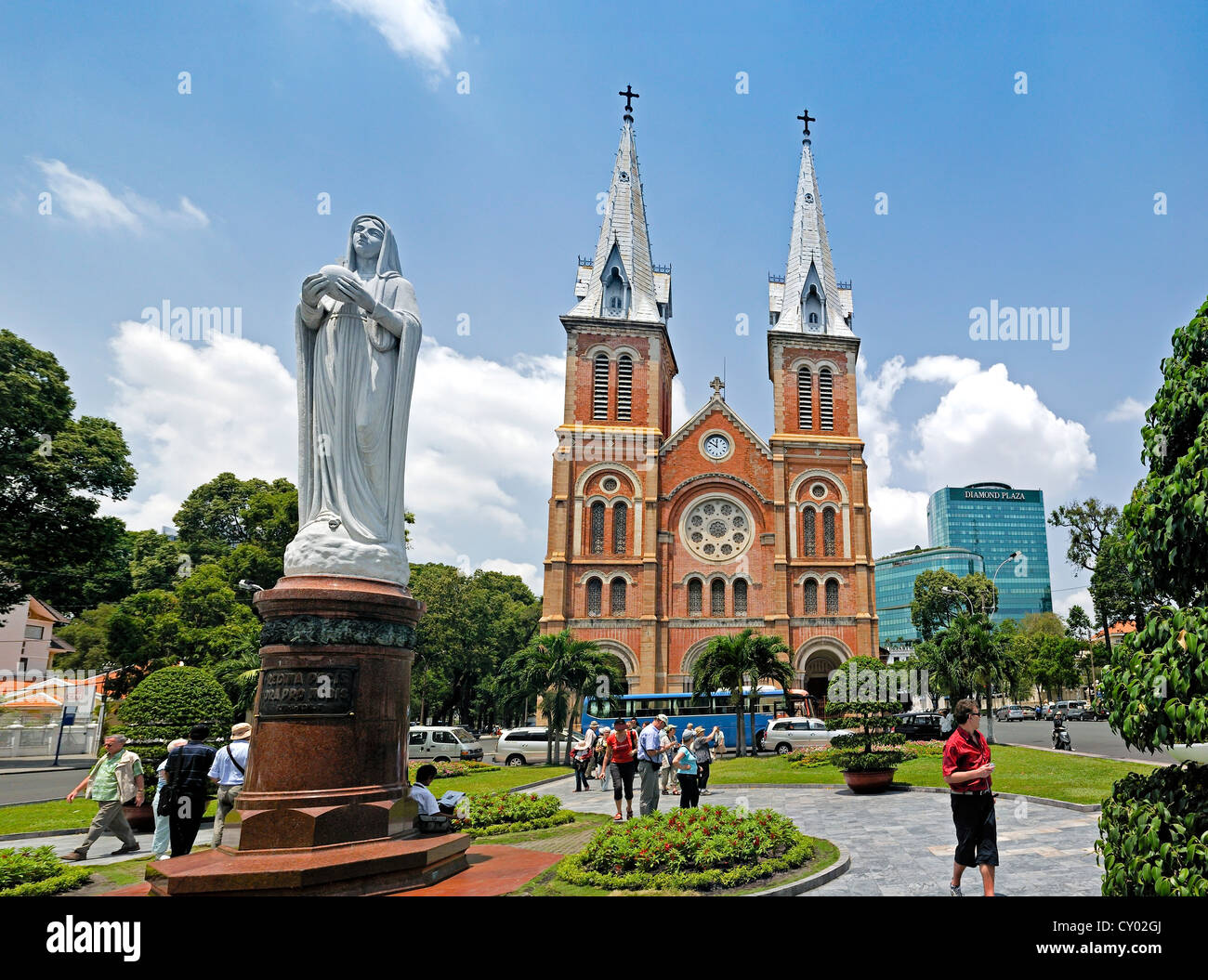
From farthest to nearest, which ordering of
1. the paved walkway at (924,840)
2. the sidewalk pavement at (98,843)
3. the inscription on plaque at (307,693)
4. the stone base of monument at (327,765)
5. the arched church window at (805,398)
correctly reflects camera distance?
the arched church window at (805,398)
the sidewalk pavement at (98,843)
the paved walkway at (924,840)
the inscription on plaque at (307,693)
the stone base of monument at (327,765)

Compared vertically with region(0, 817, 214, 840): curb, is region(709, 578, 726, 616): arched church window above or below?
above

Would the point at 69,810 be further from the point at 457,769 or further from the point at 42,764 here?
the point at 42,764

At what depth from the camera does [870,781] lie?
1466cm

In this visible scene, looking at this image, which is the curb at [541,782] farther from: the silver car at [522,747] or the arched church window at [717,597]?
the arched church window at [717,597]

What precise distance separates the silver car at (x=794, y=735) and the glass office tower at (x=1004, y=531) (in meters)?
107

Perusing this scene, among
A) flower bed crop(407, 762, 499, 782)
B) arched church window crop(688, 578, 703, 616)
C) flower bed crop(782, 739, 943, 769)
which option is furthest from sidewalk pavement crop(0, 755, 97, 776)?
arched church window crop(688, 578, 703, 616)

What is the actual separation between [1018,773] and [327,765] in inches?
597

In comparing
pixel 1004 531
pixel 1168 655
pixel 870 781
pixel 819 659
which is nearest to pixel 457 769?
pixel 870 781

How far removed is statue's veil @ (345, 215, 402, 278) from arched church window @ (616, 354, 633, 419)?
35285mm

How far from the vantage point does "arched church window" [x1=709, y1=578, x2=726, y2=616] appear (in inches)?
1586

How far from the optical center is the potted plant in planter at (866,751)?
48.3ft

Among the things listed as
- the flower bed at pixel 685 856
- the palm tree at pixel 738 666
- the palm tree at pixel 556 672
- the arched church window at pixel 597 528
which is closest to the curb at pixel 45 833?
the flower bed at pixel 685 856

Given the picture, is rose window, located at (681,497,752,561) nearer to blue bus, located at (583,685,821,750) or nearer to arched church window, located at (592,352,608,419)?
arched church window, located at (592,352,608,419)
